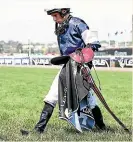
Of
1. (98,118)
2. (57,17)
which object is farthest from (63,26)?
(98,118)

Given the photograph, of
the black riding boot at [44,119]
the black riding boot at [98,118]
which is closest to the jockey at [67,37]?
the black riding boot at [44,119]

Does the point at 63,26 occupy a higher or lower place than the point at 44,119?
higher

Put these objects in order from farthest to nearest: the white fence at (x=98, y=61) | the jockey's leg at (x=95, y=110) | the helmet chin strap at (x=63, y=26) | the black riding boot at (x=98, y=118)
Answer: the white fence at (x=98, y=61)
the black riding boot at (x=98, y=118)
the jockey's leg at (x=95, y=110)
the helmet chin strap at (x=63, y=26)

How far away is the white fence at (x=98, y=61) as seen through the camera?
1789 inches

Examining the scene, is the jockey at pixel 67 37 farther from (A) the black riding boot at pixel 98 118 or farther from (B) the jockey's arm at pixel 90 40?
(A) the black riding boot at pixel 98 118

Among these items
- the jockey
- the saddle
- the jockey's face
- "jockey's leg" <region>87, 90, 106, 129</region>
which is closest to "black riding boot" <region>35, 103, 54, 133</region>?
the jockey

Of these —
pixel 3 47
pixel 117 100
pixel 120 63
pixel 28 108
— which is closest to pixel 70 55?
pixel 28 108

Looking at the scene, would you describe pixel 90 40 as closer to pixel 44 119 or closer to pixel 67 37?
pixel 67 37

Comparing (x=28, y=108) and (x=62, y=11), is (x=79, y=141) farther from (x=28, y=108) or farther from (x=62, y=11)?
(x=28, y=108)

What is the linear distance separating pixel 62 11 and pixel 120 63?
3989 centimetres

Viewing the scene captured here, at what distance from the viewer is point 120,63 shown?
45625mm

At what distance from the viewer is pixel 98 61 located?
47.2m

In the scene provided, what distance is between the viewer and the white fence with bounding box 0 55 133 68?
1789 inches

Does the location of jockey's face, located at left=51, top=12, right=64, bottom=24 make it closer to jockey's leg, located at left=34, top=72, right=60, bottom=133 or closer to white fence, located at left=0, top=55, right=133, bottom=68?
jockey's leg, located at left=34, top=72, right=60, bottom=133
